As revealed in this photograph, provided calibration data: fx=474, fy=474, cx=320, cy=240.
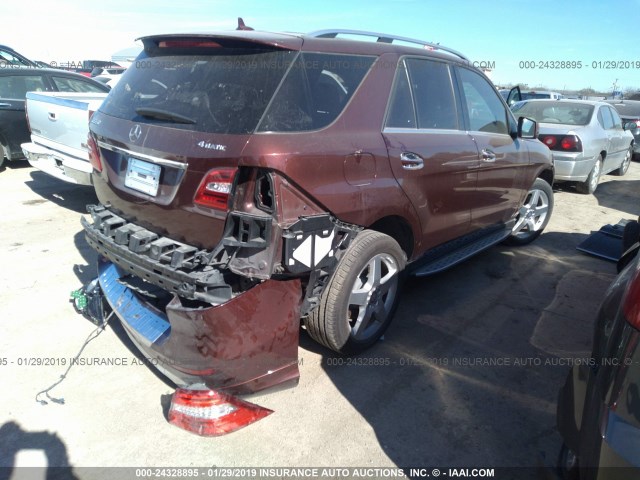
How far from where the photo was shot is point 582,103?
846 cm

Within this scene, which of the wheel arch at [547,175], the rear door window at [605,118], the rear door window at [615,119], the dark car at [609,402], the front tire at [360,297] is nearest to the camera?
the dark car at [609,402]

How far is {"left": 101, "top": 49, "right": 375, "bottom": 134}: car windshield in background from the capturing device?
241 cm

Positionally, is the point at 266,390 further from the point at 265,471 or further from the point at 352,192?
the point at 352,192

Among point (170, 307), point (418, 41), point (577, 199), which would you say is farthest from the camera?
point (577, 199)

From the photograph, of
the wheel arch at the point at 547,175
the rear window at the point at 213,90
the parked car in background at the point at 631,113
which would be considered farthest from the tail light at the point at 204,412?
the parked car in background at the point at 631,113

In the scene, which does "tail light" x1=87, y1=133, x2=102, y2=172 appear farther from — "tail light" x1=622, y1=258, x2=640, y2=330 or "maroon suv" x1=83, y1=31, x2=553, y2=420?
"tail light" x1=622, y1=258, x2=640, y2=330

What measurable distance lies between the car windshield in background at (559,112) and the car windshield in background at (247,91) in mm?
6787

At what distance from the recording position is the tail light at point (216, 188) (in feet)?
7.57

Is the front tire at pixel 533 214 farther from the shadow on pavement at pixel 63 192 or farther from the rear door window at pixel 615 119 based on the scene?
the shadow on pavement at pixel 63 192

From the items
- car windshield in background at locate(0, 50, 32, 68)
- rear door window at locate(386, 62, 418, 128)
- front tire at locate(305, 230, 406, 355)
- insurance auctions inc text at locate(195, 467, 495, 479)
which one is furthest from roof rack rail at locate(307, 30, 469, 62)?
car windshield in background at locate(0, 50, 32, 68)

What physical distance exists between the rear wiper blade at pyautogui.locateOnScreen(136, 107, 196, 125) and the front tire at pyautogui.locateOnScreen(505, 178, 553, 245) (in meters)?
3.90

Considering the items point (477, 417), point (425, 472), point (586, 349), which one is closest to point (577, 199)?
point (586, 349)

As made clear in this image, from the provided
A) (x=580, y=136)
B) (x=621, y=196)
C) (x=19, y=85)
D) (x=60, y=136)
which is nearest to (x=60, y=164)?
(x=60, y=136)

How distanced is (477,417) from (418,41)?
9.11 ft
